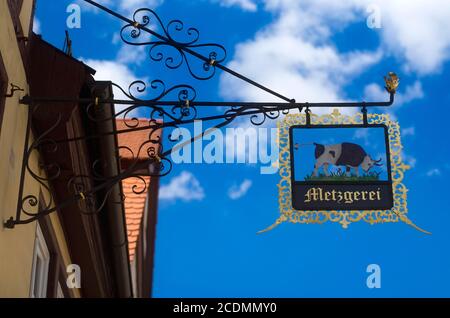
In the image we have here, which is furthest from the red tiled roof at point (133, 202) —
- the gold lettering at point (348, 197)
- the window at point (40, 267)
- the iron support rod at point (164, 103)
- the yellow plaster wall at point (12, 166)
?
the gold lettering at point (348, 197)

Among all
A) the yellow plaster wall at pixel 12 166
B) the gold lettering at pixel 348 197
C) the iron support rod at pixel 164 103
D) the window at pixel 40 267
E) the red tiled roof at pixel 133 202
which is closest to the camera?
the yellow plaster wall at pixel 12 166

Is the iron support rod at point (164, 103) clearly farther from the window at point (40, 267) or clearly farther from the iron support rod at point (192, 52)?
the window at point (40, 267)

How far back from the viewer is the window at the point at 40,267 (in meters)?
7.43

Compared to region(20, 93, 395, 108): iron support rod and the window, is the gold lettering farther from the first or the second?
the window

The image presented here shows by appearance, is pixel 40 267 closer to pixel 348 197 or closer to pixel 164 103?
pixel 164 103

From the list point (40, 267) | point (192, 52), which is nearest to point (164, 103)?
point (192, 52)

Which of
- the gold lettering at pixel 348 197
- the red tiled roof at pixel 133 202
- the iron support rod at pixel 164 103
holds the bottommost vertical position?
the gold lettering at pixel 348 197

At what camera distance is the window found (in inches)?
293

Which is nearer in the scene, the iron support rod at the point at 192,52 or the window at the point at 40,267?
the iron support rod at the point at 192,52

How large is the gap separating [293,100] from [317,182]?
1.84 ft

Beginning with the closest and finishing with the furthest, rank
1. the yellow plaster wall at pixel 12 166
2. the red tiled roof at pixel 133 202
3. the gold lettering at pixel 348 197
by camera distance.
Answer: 1. the yellow plaster wall at pixel 12 166
2. the gold lettering at pixel 348 197
3. the red tiled roof at pixel 133 202

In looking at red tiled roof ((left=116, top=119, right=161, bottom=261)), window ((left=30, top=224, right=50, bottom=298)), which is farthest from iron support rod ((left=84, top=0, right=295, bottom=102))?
red tiled roof ((left=116, top=119, right=161, bottom=261))

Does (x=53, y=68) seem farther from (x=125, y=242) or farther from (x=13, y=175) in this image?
(x=125, y=242)
